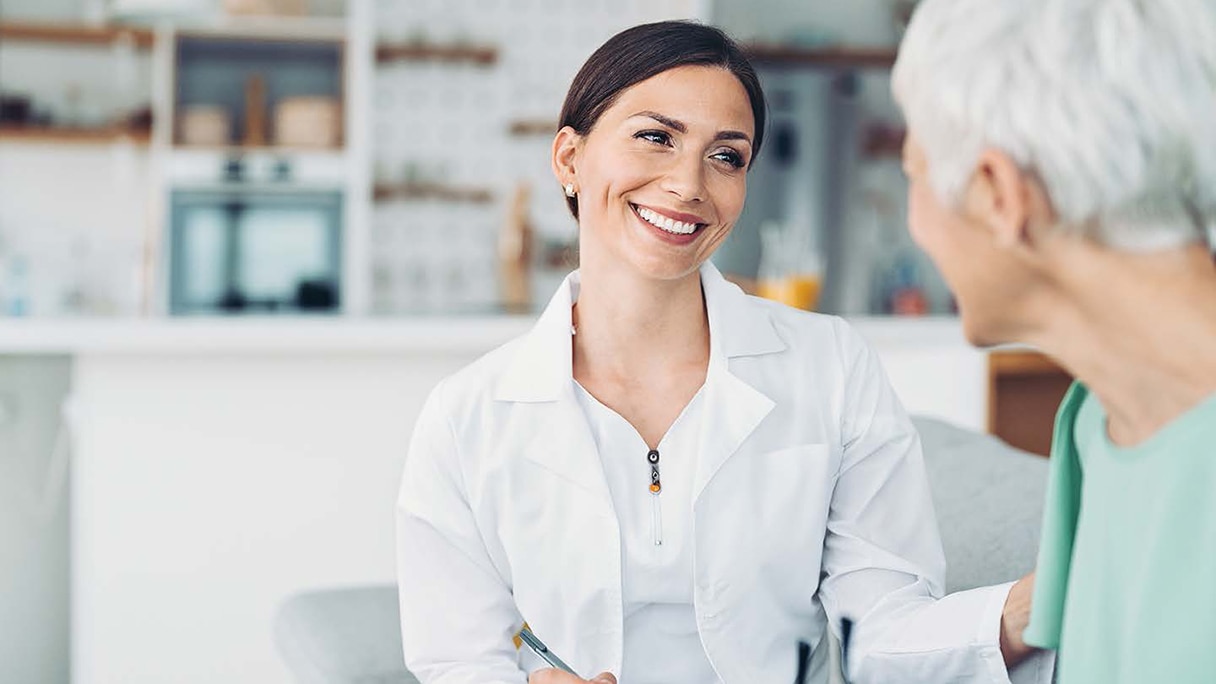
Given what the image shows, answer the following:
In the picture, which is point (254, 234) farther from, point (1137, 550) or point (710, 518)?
point (1137, 550)

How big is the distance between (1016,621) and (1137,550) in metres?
0.46

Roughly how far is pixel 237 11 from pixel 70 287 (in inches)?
60.7

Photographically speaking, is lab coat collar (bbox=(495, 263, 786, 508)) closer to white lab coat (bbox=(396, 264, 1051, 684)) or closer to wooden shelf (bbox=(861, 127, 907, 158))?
white lab coat (bbox=(396, 264, 1051, 684))

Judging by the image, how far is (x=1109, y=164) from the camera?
757mm

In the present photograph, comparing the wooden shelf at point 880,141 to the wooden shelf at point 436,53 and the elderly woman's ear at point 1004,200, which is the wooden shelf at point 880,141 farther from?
the elderly woman's ear at point 1004,200

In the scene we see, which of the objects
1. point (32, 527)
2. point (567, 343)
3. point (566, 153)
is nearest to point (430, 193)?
point (32, 527)

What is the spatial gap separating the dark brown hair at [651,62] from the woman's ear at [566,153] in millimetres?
14

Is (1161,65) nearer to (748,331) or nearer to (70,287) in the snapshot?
(748,331)

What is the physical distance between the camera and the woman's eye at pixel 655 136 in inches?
60.7

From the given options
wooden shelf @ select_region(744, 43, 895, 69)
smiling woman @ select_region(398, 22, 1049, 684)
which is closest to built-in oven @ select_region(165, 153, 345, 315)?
wooden shelf @ select_region(744, 43, 895, 69)

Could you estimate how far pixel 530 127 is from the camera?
662 centimetres

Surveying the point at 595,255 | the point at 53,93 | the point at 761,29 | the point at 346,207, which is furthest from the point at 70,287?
the point at 595,255

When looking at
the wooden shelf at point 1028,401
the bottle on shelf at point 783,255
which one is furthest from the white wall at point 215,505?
the bottle on shelf at point 783,255

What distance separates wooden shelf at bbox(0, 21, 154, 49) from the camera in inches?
244
